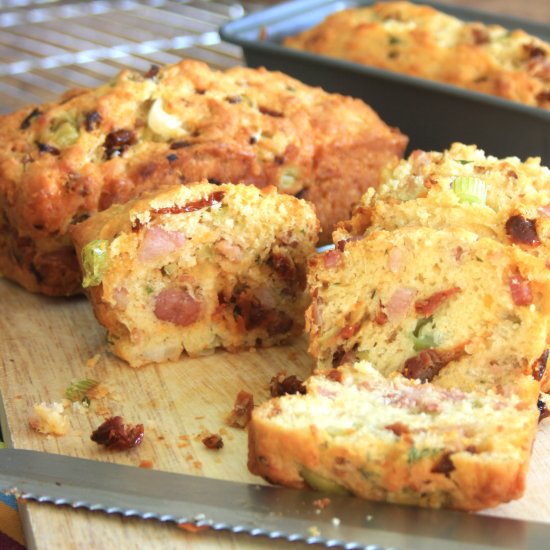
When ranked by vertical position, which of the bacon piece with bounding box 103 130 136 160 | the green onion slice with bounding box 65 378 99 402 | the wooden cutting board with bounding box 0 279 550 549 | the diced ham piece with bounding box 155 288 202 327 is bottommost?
the wooden cutting board with bounding box 0 279 550 549

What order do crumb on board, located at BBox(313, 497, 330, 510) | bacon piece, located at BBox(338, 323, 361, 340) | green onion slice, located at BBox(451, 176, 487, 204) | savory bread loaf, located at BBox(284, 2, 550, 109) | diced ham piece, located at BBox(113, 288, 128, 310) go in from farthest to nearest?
savory bread loaf, located at BBox(284, 2, 550, 109) < diced ham piece, located at BBox(113, 288, 128, 310) < green onion slice, located at BBox(451, 176, 487, 204) < bacon piece, located at BBox(338, 323, 361, 340) < crumb on board, located at BBox(313, 497, 330, 510)

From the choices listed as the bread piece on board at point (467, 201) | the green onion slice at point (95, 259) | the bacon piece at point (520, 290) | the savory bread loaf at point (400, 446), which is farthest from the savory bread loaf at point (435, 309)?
the green onion slice at point (95, 259)

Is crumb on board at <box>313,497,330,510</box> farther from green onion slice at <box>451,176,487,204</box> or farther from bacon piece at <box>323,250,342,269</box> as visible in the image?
green onion slice at <box>451,176,487,204</box>

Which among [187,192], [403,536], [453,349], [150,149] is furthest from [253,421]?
[150,149]

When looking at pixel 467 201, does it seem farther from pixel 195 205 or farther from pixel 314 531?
pixel 314 531

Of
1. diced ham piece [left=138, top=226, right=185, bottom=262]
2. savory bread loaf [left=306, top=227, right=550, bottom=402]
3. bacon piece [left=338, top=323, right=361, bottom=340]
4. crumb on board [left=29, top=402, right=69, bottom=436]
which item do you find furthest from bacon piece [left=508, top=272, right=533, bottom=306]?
crumb on board [left=29, top=402, right=69, bottom=436]

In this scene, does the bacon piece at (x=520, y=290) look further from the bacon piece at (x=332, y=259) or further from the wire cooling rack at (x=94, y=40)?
the wire cooling rack at (x=94, y=40)
